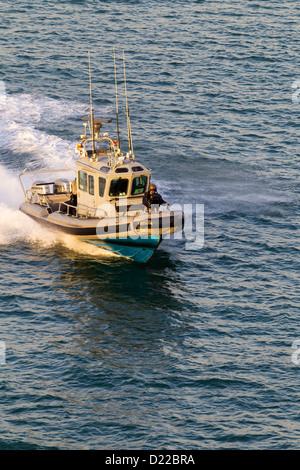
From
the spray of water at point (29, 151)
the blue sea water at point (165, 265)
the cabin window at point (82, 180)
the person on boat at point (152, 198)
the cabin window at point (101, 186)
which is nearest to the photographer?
the blue sea water at point (165, 265)

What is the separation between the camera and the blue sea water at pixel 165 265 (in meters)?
27.0

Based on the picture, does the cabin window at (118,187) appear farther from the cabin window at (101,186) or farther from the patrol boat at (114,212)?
the cabin window at (101,186)

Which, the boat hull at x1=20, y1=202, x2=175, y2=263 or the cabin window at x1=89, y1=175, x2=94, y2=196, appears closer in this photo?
the boat hull at x1=20, y1=202, x2=175, y2=263

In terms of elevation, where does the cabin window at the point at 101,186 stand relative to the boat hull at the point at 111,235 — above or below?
above

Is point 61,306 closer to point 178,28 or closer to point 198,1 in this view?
point 178,28

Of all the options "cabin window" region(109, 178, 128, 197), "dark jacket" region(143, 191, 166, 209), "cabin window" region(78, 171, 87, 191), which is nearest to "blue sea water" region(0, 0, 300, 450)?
"cabin window" region(78, 171, 87, 191)

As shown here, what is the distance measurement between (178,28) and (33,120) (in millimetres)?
20555

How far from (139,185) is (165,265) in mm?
3761

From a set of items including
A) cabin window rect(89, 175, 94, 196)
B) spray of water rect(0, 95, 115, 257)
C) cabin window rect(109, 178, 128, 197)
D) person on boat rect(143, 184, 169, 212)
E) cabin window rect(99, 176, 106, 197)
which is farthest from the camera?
spray of water rect(0, 95, 115, 257)

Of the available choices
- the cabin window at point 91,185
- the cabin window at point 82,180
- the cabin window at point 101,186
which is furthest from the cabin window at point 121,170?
the cabin window at point 82,180

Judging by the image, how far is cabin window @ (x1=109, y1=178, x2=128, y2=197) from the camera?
3684cm

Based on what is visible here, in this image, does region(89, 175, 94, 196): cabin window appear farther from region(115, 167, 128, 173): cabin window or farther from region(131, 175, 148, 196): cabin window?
region(131, 175, 148, 196): cabin window

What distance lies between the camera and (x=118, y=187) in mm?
37031

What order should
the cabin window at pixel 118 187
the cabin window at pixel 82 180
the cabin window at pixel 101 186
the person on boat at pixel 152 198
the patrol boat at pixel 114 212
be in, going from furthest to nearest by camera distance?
the cabin window at pixel 82 180 < the cabin window at pixel 101 186 < the cabin window at pixel 118 187 < the person on boat at pixel 152 198 < the patrol boat at pixel 114 212
